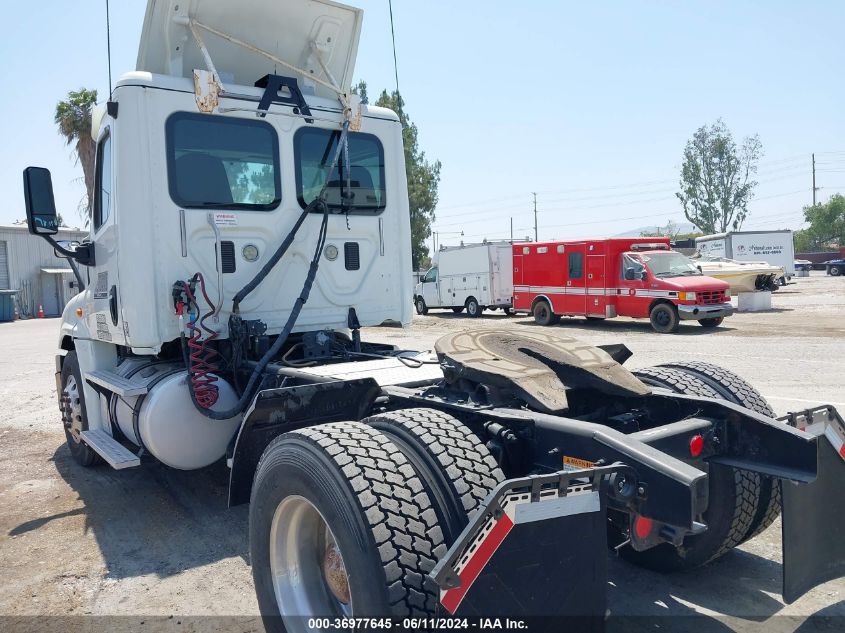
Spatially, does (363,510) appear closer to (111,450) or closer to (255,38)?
(111,450)

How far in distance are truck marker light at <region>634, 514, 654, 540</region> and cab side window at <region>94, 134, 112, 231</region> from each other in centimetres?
429

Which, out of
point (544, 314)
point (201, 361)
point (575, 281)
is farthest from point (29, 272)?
point (201, 361)

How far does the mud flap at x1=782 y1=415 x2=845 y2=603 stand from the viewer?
9.71 feet

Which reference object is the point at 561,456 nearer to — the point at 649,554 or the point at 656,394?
the point at 656,394

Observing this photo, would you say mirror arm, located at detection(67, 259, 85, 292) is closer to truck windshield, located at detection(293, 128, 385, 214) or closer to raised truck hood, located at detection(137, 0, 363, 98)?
raised truck hood, located at detection(137, 0, 363, 98)

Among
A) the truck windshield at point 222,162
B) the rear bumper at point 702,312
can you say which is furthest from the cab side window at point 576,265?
the truck windshield at point 222,162

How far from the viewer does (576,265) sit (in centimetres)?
2050

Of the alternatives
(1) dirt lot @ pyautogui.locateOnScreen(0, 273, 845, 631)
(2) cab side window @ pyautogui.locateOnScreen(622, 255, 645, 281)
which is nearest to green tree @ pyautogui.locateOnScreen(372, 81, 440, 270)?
(2) cab side window @ pyautogui.locateOnScreen(622, 255, 645, 281)

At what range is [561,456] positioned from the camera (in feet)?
9.06

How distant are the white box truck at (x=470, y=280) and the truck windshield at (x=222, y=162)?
1994cm

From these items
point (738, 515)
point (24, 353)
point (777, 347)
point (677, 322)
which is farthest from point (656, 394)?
point (24, 353)

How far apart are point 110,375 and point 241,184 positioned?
1.94 meters

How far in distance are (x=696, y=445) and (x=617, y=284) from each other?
55.5 feet

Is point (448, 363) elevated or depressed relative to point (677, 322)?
elevated
